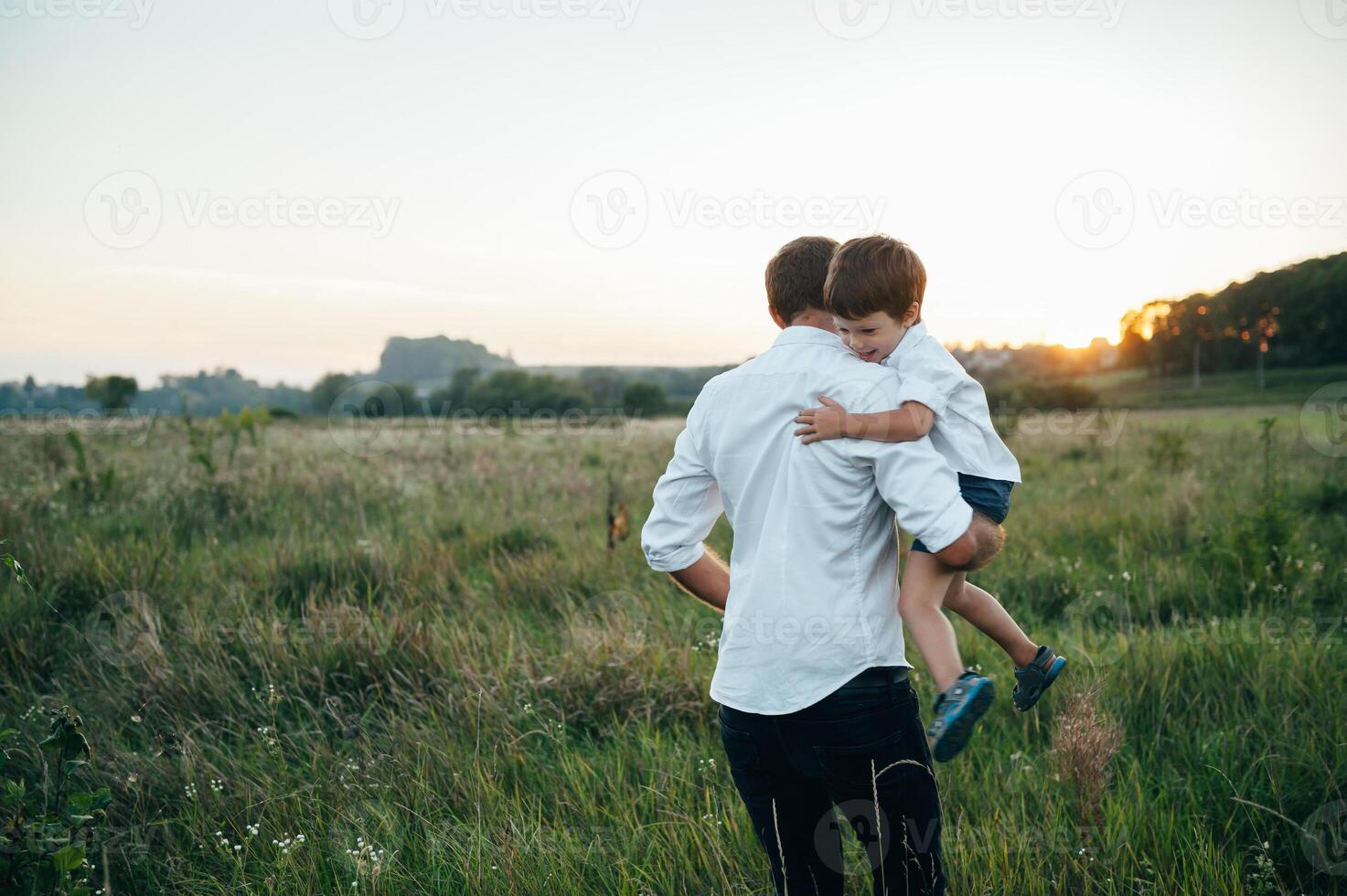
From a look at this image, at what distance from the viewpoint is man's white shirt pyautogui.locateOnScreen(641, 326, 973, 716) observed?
173cm

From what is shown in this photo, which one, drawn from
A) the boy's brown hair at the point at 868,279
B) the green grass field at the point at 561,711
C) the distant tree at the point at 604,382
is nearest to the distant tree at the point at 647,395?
the distant tree at the point at 604,382

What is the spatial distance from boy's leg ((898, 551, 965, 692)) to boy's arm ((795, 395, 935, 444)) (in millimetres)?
337

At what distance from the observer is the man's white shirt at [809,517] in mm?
1726

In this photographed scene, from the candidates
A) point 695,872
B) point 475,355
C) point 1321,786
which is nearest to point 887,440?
point 695,872

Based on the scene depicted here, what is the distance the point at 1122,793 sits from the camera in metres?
2.83

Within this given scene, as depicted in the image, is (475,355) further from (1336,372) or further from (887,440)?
(887,440)

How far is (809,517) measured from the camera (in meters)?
1.80

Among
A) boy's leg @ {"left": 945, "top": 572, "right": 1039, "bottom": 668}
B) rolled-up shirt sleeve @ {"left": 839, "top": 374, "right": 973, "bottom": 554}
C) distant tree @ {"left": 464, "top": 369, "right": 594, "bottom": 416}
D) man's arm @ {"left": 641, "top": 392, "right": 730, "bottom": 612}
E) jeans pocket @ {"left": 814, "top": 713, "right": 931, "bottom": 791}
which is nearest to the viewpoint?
rolled-up shirt sleeve @ {"left": 839, "top": 374, "right": 973, "bottom": 554}

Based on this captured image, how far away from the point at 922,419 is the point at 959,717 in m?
0.67

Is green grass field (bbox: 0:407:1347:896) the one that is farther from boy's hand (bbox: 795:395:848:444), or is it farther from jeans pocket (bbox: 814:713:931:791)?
boy's hand (bbox: 795:395:848:444)

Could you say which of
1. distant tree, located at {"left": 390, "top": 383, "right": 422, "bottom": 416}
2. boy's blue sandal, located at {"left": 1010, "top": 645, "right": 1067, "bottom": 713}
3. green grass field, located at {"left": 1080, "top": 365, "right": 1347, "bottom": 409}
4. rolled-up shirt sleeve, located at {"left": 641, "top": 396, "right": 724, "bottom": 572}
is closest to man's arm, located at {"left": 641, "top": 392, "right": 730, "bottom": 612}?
rolled-up shirt sleeve, located at {"left": 641, "top": 396, "right": 724, "bottom": 572}

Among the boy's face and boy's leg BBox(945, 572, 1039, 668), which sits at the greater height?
the boy's face

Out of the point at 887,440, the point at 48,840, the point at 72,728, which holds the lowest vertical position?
the point at 48,840

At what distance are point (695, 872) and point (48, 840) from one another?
5.86 ft
